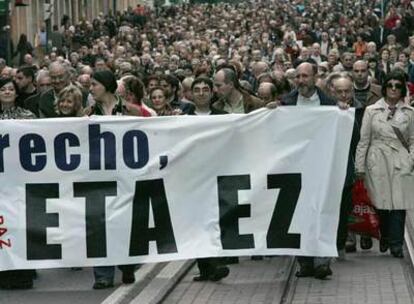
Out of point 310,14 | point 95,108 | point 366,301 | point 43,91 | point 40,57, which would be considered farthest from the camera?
point 310,14

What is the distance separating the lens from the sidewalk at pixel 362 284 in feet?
39.2

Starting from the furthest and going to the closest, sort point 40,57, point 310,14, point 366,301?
1. point 310,14
2. point 40,57
3. point 366,301

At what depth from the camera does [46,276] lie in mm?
13406

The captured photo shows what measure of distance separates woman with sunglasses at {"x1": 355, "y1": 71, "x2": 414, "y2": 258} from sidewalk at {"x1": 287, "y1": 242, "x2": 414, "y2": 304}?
0.40 metres

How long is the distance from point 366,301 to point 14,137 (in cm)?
304

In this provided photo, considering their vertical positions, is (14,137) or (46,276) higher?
(14,137)

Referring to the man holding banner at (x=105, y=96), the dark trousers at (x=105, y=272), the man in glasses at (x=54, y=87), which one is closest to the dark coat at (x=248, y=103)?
the man holding banner at (x=105, y=96)

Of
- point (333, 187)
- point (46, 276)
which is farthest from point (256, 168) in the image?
point (46, 276)

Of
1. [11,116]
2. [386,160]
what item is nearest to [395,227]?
[386,160]

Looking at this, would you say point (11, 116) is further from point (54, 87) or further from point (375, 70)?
point (375, 70)

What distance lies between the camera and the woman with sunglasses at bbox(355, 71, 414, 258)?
13.8 metres

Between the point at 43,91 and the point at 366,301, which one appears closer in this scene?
the point at 366,301

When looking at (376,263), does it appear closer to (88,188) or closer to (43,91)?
(88,188)

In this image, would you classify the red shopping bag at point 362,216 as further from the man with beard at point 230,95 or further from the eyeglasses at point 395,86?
the man with beard at point 230,95
